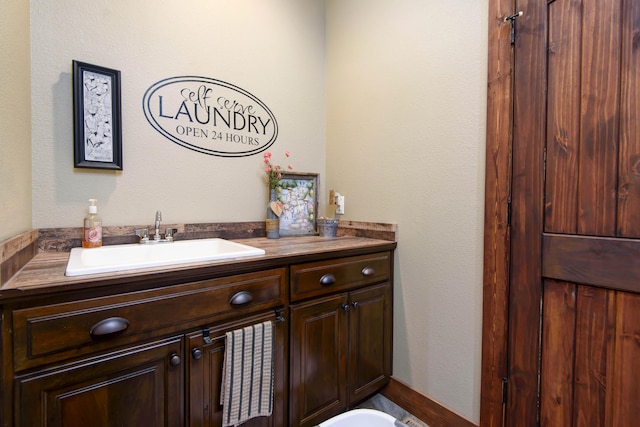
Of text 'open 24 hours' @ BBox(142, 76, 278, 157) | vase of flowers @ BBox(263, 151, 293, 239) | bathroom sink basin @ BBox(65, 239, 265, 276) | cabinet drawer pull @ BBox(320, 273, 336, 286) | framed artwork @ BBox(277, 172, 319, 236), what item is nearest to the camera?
bathroom sink basin @ BBox(65, 239, 265, 276)

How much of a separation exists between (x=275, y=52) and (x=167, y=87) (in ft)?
2.57

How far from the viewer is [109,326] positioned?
0.89 metres

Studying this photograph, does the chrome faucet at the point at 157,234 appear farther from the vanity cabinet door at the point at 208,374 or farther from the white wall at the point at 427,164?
the white wall at the point at 427,164

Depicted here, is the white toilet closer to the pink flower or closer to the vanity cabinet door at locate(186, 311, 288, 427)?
the vanity cabinet door at locate(186, 311, 288, 427)

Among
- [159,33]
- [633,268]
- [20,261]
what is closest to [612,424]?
[633,268]

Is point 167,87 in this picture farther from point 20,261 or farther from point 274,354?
point 274,354

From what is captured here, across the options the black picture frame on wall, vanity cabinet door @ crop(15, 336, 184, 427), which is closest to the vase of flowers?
the black picture frame on wall

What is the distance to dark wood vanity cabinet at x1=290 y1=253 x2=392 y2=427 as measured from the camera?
1370 millimetres

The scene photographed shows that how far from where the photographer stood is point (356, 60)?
2029mm

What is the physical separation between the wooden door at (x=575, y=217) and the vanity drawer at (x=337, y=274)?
0.65 m

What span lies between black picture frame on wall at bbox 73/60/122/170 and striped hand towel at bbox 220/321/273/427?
3.39 ft

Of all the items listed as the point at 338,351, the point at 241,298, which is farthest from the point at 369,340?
the point at 241,298

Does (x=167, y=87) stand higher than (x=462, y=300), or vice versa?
(x=167, y=87)

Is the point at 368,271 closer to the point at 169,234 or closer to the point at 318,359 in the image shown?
the point at 318,359
